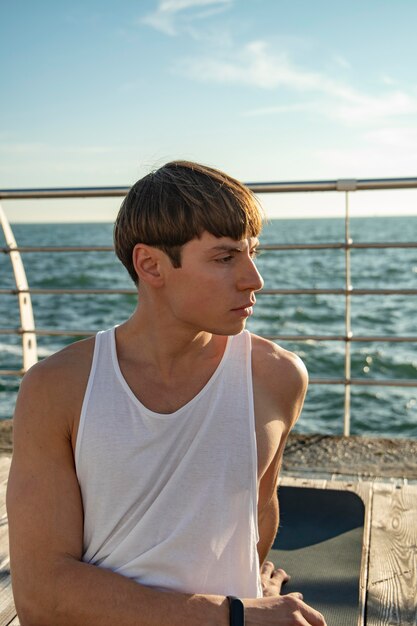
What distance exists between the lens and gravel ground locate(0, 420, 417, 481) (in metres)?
3.04

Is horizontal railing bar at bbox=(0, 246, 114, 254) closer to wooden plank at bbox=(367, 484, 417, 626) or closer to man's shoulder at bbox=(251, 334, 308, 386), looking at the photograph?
wooden plank at bbox=(367, 484, 417, 626)

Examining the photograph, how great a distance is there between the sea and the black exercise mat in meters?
0.93

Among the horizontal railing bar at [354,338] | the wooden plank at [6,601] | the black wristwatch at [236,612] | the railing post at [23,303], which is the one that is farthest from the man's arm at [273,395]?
the railing post at [23,303]

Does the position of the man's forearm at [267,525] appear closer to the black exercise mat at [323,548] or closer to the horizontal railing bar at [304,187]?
the black exercise mat at [323,548]

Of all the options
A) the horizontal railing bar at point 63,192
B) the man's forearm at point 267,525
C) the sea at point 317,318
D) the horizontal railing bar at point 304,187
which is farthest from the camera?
the sea at point 317,318

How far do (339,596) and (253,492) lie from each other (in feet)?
1.96

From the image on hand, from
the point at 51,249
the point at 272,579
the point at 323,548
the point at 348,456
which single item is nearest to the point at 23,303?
the point at 51,249

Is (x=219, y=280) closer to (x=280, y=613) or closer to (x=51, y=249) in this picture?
(x=280, y=613)

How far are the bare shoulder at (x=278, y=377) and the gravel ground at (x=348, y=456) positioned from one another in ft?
4.72

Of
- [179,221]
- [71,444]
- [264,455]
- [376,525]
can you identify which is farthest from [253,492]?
[376,525]

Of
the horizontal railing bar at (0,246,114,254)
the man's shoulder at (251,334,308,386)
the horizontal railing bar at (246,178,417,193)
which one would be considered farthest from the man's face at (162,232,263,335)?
the horizontal railing bar at (0,246,114,254)

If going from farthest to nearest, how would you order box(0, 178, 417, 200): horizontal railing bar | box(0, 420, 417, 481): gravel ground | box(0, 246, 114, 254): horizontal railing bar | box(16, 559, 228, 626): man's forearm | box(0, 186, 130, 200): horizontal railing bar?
box(0, 246, 114, 254): horizontal railing bar < box(0, 186, 130, 200): horizontal railing bar < box(0, 178, 417, 200): horizontal railing bar < box(0, 420, 417, 481): gravel ground < box(16, 559, 228, 626): man's forearm

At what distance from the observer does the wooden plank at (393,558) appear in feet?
6.07

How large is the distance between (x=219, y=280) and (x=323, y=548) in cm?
114
